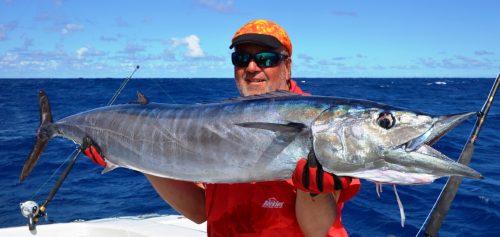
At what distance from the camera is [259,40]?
10.5ft

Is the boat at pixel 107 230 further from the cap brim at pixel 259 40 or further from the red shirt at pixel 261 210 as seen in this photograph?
the cap brim at pixel 259 40

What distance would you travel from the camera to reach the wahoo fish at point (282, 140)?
2258mm

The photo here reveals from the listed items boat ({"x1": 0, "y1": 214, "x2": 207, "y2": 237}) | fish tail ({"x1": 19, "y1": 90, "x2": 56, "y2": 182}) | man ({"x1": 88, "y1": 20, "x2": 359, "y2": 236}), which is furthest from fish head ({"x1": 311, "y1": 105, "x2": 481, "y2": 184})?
boat ({"x1": 0, "y1": 214, "x2": 207, "y2": 237})

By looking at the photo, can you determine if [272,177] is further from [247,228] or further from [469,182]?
[469,182]

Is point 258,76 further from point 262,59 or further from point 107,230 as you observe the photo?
point 107,230

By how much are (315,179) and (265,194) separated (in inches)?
25.5

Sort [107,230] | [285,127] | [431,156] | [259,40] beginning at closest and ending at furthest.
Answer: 1. [431,156]
2. [285,127]
3. [259,40]
4. [107,230]

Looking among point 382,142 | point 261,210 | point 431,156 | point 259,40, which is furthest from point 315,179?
point 259,40

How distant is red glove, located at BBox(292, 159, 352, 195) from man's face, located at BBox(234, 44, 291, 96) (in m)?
1.04

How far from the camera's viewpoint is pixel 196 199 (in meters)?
3.51

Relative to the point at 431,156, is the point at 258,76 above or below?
above

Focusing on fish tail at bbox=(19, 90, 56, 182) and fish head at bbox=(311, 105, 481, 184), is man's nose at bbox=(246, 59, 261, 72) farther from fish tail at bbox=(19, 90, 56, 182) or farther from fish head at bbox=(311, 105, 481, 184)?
fish tail at bbox=(19, 90, 56, 182)

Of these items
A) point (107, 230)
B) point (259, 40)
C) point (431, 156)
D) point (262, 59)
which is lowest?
point (107, 230)

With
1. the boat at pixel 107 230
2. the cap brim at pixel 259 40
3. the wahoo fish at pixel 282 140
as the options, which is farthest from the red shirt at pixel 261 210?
the boat at pixel 107 230
